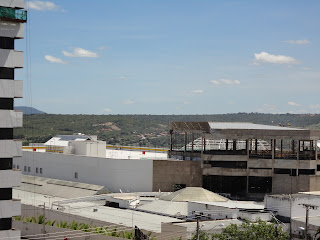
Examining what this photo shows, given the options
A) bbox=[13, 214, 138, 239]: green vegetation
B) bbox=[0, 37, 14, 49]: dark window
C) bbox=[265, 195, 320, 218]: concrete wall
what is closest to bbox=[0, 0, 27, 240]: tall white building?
bbox=[0, 37, 14, 49]: dark window

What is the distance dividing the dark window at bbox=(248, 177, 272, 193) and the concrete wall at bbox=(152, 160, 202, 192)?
7809 mm

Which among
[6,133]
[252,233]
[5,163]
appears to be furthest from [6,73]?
[252,233]

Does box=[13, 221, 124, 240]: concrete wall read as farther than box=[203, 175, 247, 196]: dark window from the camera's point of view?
No

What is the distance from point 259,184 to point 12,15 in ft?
167

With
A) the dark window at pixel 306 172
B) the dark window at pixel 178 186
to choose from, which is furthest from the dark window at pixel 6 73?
the dark window at pixel 306 172

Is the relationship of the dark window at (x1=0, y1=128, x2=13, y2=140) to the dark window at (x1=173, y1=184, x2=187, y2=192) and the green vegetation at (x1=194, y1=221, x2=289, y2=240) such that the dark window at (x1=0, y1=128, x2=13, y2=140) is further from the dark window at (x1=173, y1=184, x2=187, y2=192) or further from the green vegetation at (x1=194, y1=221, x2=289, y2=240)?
the dark window at (x1=173, y1=184, x2=187, y2=192)

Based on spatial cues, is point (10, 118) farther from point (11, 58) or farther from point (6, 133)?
point (11, 58)

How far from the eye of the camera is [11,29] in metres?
55.2

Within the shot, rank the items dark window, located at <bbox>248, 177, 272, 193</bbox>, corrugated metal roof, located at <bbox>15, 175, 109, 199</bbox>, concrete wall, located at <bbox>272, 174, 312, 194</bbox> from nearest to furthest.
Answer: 1. concrete wall, located at <bbox>272, 174, 312, 194</bbox>
2. dark window, located at <bbox>248, 177, 272, 193</bbox>
3. corrugated metal roof, located at <bbox>15, 175, 109, 199</bbox>

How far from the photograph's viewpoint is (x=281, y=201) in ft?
233

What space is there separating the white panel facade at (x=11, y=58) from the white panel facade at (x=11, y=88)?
1.45 meters

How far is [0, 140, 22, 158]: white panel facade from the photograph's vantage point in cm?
5572

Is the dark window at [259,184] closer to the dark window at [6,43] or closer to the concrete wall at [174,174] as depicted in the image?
the concrete wall at [174,174]

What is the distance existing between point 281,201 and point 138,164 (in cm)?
3140
